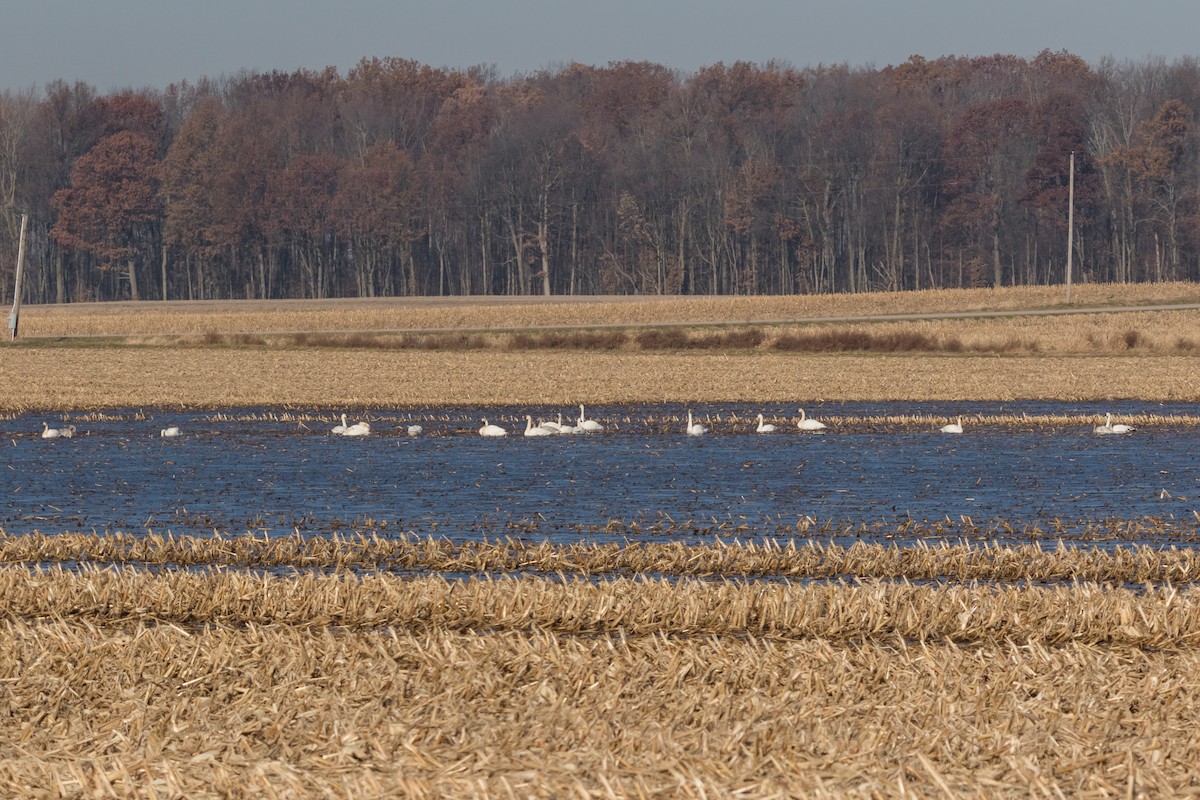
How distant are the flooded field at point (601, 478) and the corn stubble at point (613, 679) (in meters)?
3.20

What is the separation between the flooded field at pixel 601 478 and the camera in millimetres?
17984

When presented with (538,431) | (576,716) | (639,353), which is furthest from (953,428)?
(639,353)

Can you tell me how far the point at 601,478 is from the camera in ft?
73.2

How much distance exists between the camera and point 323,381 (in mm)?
41031

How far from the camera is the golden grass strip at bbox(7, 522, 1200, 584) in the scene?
14266mm

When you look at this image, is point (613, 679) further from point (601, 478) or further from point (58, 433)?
point (58, 433)

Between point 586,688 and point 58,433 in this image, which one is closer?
point 586,688

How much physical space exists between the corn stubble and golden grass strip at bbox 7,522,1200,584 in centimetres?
5

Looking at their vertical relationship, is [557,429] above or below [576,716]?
below

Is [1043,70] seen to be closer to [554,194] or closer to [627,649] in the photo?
[554,194]

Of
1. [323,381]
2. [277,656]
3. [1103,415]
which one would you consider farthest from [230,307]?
[277,656]

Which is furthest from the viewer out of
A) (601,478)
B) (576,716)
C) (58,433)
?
(58,433)

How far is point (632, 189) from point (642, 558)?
95595 millimetres

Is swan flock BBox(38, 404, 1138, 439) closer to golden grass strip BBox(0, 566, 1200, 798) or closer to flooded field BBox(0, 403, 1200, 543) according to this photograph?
flooded field BBox(0, 403, 1200, 543)
